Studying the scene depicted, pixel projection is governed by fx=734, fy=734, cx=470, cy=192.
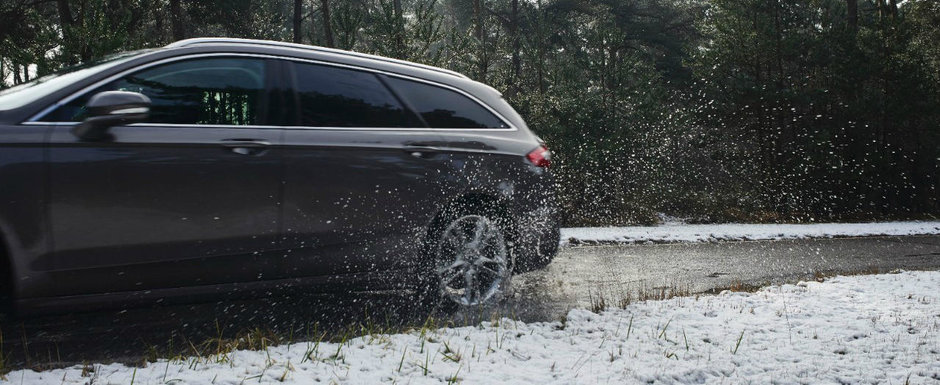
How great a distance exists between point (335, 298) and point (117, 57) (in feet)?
7.78

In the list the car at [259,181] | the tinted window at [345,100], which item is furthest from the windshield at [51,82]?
the tinted window at [345,100]

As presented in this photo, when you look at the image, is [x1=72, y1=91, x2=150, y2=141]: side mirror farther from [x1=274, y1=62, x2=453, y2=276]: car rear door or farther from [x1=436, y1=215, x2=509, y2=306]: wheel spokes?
[x1=436, y1=215, x2=509, y2=306]: wheel spokes

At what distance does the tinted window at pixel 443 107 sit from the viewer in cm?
495

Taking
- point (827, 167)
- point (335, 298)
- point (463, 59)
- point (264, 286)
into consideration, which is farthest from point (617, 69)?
point (264, 286)

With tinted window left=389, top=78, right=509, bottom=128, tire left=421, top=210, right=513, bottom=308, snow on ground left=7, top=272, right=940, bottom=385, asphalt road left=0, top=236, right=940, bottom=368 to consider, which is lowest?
asphalt road left=0, top=236, right=940, bottom=368

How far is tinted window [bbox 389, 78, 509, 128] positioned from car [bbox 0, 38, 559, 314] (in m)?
0.01

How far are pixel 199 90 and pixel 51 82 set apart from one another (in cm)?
74

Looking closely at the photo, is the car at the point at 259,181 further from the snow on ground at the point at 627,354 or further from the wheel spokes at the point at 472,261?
the snow on ground at the point at 627,354

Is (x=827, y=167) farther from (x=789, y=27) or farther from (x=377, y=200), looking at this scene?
(x=377, y=200)

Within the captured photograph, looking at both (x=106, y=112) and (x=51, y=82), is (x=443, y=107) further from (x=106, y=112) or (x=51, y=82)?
(x=51, y=82)

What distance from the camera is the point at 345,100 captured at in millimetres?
4613

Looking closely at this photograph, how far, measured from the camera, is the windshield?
12.0 ft

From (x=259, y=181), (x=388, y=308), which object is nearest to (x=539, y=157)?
(x=388, y=308)

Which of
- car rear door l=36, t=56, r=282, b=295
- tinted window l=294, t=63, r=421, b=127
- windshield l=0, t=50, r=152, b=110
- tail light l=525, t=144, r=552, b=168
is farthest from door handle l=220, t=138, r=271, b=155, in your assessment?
tail light l=525, t=144, r=552, b=168
